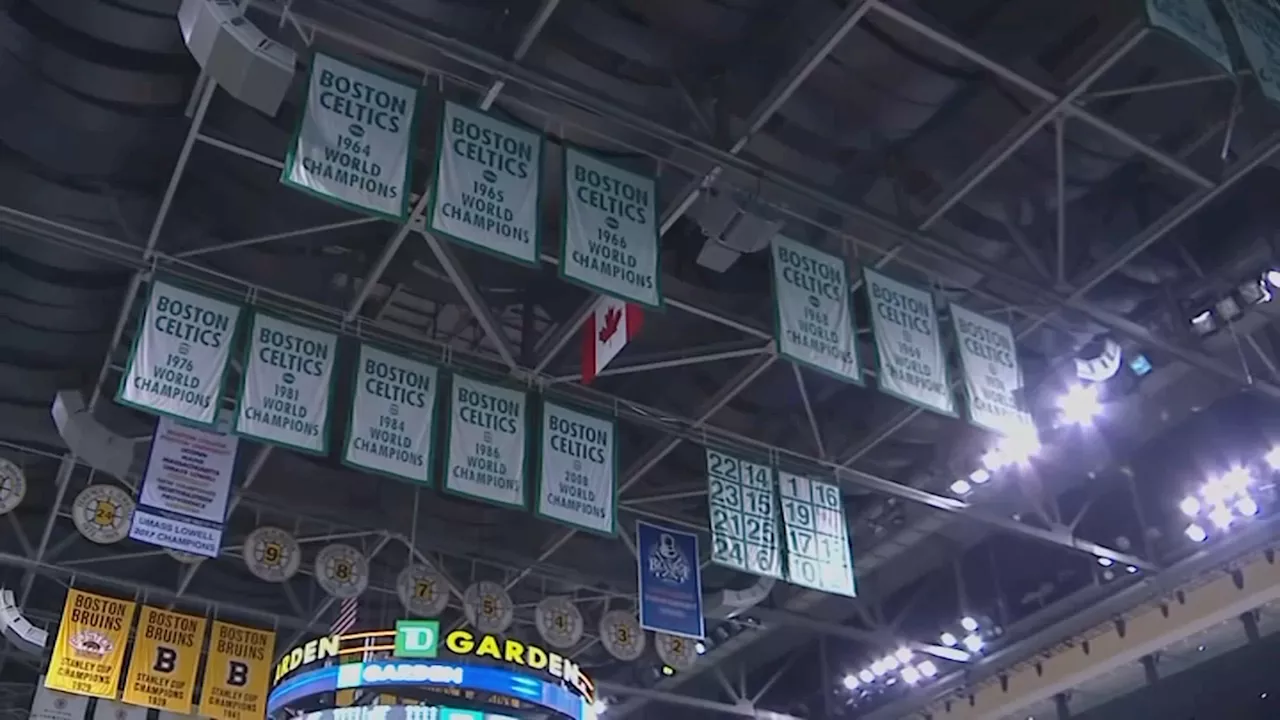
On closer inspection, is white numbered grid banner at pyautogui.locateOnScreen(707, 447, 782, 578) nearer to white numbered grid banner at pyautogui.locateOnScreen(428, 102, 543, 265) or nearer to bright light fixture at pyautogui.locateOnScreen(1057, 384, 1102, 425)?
bright light fixture at pyautogui.locateOnScreen(1057, 384, 1102, 425)

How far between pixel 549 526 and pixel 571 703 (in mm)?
2868

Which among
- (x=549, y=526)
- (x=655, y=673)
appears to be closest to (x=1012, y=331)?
(x=549, y=526)

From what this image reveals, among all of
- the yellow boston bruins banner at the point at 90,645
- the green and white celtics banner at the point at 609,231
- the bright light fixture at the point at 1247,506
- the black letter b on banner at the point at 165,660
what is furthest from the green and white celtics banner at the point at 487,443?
the bright light fixture at the point at 1247,506

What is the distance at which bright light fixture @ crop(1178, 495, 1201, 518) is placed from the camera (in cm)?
1391

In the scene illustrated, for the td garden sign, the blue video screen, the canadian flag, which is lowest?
the blue video screen

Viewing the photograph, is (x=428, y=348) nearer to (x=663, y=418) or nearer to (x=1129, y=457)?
(x=663, y=418)

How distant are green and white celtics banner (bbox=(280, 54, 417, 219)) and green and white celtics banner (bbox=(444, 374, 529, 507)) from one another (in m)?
2.71

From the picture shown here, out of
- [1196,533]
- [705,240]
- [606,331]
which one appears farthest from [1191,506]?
[606,331]

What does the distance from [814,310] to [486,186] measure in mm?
3218

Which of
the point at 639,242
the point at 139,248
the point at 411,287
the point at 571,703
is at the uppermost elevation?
the point at 411,287

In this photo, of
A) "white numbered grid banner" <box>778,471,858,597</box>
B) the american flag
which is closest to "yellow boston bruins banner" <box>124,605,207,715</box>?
the american flag

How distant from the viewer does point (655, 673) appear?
65.4ft

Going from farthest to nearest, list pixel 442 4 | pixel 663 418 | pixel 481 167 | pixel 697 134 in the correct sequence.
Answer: pixel 663 418, pixel 697 134, pixel 442 4, pixel 481 167

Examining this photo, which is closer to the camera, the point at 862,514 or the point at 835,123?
the point at 835,123
